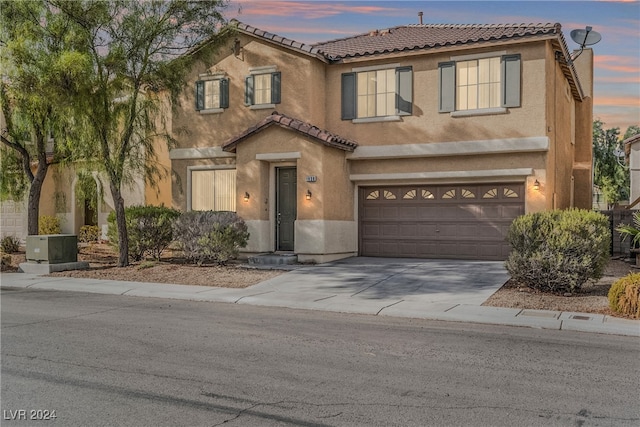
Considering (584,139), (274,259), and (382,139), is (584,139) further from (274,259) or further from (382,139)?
(274,259)

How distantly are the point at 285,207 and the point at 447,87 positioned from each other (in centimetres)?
617

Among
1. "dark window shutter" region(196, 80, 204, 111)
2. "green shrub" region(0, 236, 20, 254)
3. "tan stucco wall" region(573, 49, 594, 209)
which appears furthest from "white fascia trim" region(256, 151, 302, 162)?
"tan stucco wall" region(573, 49, 594, 209)

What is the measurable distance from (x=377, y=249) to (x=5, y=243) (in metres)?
13.4

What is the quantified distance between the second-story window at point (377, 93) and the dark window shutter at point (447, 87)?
961mm

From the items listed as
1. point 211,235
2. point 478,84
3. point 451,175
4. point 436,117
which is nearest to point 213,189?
point 211,235

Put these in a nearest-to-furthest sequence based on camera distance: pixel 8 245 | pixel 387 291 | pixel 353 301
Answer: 1. pixel 353 301
2. pixel 387 291
3. pixel 8 245

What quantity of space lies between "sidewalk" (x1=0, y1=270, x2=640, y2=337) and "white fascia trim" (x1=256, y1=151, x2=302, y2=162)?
390cm

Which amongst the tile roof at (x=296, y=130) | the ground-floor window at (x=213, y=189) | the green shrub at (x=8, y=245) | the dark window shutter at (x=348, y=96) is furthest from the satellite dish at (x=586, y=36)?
the green shrub at (x=8, y=245)

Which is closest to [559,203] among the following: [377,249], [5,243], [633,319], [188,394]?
[377,249]


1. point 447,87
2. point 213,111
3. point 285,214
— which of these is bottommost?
point 285,214

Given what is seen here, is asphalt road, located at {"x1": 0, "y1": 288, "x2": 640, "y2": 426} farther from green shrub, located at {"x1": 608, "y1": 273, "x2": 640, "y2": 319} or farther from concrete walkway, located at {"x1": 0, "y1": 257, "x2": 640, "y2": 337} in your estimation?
green shrub, located at {"x1": 608, "y1": 273, "x2": 640, "y2": 319}

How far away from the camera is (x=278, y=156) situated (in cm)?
1738

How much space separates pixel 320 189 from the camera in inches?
664

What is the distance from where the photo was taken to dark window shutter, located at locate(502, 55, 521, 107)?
16.2 metres
